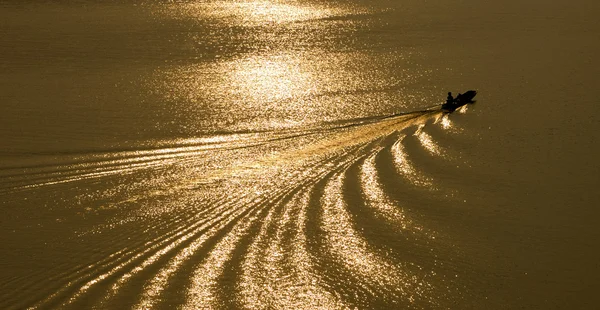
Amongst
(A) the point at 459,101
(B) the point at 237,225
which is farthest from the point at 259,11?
(B) the point at 237,225

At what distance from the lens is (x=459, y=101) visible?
12.4 metres

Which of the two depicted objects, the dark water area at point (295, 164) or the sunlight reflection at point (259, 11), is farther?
the sunlight reflection at point (259, 11)

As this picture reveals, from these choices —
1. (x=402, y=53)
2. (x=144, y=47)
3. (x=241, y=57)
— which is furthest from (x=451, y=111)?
(x=144, y=47)

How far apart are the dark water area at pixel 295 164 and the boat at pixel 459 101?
157 mm

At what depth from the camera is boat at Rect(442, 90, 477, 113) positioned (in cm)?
1222

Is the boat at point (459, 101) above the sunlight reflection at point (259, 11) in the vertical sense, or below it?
below

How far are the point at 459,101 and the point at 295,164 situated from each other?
359 centimetres

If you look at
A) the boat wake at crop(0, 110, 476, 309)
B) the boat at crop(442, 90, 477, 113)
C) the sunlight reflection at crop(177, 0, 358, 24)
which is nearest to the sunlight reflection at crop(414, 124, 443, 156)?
the boat wake at crop(0, 110, 476, 309)

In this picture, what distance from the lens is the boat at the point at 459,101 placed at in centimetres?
1222

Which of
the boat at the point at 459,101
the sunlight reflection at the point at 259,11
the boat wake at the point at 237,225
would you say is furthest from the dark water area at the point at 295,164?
the sunlight reflection at the point at 259,11

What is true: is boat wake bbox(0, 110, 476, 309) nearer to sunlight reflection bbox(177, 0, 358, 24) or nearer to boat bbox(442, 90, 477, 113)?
boat bbox(442, 90, 477, 113)

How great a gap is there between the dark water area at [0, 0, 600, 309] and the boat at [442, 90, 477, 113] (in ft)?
0.52

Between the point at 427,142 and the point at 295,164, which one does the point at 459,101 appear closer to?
the point at 427,142

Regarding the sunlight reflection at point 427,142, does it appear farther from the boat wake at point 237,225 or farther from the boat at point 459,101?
the boat at point 459,101
